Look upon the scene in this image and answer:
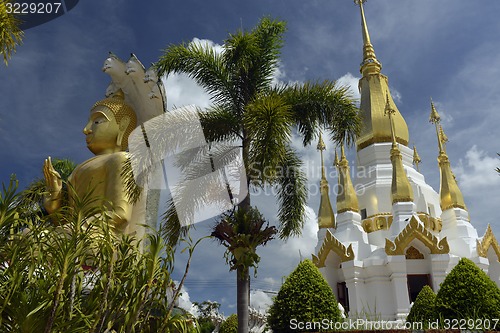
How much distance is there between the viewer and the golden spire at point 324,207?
24281 mm

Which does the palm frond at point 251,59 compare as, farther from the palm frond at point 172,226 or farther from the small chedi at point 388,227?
the small chedi at point 388,227

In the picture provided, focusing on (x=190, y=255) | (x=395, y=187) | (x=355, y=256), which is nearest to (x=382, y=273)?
Answer: (x=355, y=256)

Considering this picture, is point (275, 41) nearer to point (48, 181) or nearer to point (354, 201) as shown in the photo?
point (48, 181)

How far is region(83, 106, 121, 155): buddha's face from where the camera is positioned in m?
12.2

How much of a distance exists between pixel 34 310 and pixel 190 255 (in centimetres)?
193

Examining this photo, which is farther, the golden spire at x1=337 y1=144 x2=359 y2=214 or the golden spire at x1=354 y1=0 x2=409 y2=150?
the golden spire at x1=354 y1=0 x2=409 y2=150

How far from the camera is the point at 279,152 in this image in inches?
348

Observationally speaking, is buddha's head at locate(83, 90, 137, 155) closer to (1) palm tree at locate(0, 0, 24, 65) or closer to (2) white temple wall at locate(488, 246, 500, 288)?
(1) palm tree at locate(0, 0, 24, 65)

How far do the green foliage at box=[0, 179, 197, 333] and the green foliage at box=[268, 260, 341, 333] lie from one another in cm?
713

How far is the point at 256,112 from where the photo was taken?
8.90 meters

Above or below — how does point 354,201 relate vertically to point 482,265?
above

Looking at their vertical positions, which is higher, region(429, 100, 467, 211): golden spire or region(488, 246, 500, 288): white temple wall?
region(429, 100, 467, 211): golden spire

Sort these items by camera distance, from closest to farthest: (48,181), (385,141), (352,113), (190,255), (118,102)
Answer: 1. (190,255)
2. (352,113)
3. (48,181)
4. (118,102)
5. (385,141)

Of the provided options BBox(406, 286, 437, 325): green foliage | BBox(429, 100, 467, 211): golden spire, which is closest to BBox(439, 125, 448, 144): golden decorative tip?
BBox(429, 100, 467, 211): golden spire
